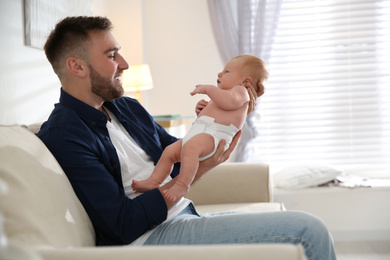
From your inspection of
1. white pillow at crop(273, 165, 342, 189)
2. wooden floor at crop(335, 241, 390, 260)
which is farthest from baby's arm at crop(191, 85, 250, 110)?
white pillow at crop(273, 165, 342, 189)

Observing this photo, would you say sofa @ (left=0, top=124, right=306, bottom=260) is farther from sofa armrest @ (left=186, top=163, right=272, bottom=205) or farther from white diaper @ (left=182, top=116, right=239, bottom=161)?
sofa armrest @ (left=186, top=163, right=272, bottom=205)

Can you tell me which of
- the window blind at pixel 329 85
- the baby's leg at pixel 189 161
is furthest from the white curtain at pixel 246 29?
the baby's leg at pixel 189 161

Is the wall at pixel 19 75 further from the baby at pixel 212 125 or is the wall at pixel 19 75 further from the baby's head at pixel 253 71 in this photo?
the baby's head at pixel 253 71

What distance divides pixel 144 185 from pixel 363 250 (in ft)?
7.92

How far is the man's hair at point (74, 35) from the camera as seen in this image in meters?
1.79

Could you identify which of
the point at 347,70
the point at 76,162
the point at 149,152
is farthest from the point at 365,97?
the point at 76,162

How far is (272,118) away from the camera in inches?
183

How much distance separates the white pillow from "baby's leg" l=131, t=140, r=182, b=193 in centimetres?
227

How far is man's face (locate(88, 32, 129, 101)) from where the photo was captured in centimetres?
178

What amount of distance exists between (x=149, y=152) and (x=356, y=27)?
11.0 feet

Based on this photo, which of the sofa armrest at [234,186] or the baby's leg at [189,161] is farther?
the sofa armrest at [234,186]

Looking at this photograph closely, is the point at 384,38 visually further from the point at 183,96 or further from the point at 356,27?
the point at 183,96

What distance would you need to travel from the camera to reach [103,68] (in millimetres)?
1808

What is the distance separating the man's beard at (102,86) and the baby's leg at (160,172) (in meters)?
0.31
